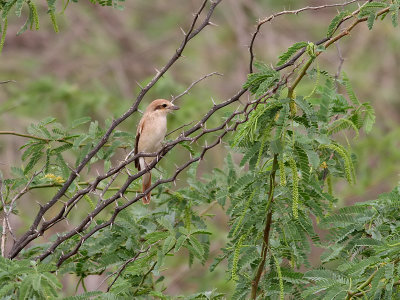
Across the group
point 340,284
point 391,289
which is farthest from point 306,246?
point 391,289

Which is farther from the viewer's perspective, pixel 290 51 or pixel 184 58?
pixel 184 58

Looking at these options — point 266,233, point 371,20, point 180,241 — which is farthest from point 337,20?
point 180,241

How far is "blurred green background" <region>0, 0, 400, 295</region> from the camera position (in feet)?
29.7

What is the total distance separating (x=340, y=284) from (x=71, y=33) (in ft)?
25.2

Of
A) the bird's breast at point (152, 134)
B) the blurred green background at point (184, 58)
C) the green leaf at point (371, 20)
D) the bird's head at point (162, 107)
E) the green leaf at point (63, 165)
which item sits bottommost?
the green leaf at point (371, 20)

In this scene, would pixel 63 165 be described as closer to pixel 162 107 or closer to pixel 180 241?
pixel 180 241

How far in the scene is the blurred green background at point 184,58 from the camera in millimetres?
9039

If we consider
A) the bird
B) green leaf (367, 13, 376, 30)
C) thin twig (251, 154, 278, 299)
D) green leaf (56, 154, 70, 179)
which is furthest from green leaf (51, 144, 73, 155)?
green leaf (367, 13, 376, 30)

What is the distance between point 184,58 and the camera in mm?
8969

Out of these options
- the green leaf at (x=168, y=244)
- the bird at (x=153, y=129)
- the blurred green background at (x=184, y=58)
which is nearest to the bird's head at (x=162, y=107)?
the bird at (x=153, y=129)

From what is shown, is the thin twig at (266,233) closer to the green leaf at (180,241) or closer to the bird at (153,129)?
the green leaf at (180,241)

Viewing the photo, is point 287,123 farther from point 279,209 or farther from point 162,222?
point 162,222

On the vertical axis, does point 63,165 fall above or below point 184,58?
below

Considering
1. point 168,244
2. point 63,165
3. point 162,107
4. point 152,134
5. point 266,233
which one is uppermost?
point 162,107
